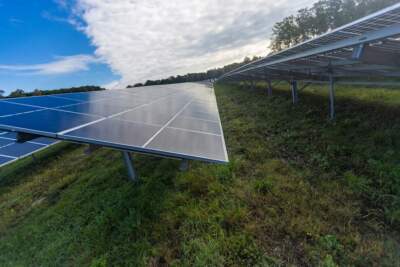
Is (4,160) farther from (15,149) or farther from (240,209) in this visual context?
(240,209)

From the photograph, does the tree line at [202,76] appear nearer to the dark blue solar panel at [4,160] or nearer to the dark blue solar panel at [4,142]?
the dark blue solar panel at [4,142]

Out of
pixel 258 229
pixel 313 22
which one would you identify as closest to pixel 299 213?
pixel 258 229

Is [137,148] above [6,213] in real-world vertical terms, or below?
above

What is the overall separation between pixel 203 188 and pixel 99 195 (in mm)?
2474

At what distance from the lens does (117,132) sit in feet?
11.8

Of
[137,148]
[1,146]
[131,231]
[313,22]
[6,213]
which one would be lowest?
[6,213]

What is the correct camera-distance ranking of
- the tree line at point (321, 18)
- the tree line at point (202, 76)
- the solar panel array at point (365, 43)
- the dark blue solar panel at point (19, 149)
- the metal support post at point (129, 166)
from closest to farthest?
the solar panel array at point (365, 43), the metal support post at point (129, 166), the dark blue solar panel at point (19, 149), the tree line at point (321, 18), the tree line at point (202, 76)

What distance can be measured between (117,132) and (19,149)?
946cm

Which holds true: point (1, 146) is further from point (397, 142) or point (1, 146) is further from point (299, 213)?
point (397, 142)

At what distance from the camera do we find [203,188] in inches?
159

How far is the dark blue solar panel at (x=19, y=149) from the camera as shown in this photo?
9.10 metres

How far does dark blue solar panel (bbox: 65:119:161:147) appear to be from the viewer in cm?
310

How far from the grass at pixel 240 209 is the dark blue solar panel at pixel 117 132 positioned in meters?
1.30

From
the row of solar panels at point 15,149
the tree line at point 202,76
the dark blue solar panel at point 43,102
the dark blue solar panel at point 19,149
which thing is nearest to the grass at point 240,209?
the dark blue solar panel at point 43,102
